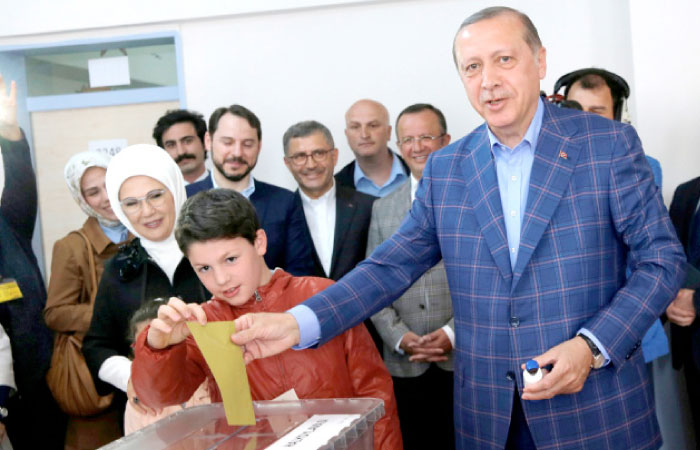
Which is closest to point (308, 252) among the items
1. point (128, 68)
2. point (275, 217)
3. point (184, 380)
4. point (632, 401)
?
point (275, 217)

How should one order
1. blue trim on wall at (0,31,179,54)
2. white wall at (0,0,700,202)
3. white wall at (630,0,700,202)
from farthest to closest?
blue trim on wall at (0,31,179,54) → white wall at (0,0,700,202) → white wall at (630,0,700,202)

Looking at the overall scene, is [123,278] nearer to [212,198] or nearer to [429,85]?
[212,198]

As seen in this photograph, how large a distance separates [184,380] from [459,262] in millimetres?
716

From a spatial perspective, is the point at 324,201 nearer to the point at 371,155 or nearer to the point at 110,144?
the point at 371,155

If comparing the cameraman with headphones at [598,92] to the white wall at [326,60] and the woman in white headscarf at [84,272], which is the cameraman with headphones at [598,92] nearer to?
the white wall at [326,60]

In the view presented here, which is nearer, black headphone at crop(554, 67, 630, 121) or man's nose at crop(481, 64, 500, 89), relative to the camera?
man's nose at crop(481, 64, 500, 89)

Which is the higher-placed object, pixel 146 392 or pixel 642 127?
pixel 642 127

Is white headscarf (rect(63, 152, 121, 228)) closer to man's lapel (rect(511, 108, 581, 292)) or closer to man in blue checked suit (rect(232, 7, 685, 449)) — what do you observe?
man in blue checked suit (rect(232, 7, 685, 449))

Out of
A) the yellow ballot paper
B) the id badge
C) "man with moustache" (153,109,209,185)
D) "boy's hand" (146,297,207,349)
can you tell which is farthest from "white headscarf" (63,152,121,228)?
the yellow ballot paper

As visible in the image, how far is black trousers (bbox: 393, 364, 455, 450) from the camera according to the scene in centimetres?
304

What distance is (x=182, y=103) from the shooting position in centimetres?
482

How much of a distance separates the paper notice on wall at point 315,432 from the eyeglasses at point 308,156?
7.64ft

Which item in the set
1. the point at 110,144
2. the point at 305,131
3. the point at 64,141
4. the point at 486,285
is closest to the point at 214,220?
the point at 486,285

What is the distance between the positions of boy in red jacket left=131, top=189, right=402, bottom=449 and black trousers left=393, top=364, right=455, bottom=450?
1.19 meters
